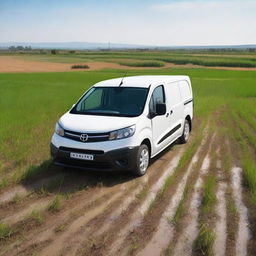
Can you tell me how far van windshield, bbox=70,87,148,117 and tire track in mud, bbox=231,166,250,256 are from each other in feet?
7.57

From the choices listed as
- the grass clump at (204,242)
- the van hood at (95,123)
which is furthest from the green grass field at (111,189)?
the van hood at (95,123)

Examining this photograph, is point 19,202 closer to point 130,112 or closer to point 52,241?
point 52,241

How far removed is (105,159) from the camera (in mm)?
6457

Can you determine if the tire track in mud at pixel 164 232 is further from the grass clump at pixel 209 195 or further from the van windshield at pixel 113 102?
the van windshield at pixel 113 102

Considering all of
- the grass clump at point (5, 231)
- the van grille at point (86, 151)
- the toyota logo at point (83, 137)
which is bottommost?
the grass clump at point (5, 231)

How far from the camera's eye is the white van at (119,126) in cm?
653

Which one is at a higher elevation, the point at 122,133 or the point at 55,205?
the point at 122,133

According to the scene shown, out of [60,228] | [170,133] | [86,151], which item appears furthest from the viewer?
[170,133]

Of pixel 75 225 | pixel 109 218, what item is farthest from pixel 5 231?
pixel 109 218

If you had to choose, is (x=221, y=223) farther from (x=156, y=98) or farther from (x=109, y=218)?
(x=156, y=98)

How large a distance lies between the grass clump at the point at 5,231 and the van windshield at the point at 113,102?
125 inches

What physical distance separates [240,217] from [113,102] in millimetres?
3776

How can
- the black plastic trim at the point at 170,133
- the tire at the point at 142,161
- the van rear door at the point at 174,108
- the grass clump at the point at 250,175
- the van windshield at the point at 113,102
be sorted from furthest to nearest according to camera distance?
1. the van rear door at the point at 174,108
2. the black plastic trim at the point at 170,133
3. the van windshield at the point at 113,102
4. the tire at the point at 142,161
5. the grass clump at the point at 250,175

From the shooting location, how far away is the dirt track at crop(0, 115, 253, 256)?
4.27m
